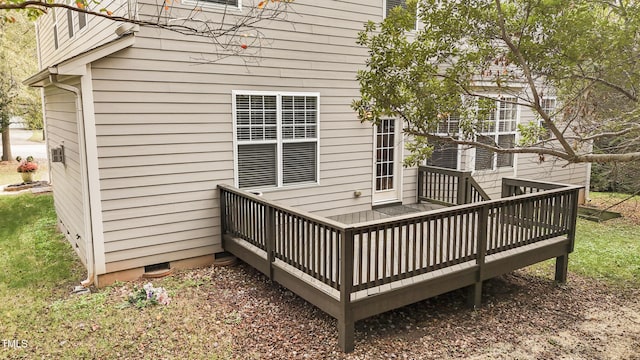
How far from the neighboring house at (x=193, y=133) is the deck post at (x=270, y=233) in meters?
1.45

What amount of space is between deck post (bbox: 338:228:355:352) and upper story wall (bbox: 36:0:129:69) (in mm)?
4035

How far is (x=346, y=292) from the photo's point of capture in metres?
4.23

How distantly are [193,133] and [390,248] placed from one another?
3.15m

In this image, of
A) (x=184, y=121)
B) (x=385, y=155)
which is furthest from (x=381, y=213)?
(x=184, y=121)

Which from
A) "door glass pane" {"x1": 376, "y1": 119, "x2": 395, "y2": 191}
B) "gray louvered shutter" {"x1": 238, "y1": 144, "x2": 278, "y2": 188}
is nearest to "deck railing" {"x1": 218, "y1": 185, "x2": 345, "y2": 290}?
"gray louvered shutter" {"x1": 238, "y1": 144, "x2": 278, "y2": 188}

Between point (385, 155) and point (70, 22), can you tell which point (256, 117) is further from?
point (70, 22)

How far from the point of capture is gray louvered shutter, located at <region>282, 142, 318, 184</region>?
23.2 ft

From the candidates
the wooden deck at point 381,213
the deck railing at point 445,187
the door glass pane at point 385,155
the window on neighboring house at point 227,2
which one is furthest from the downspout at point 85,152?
the deck railing at point 445,187

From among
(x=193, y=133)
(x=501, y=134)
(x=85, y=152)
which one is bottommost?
(x=85, y=152)

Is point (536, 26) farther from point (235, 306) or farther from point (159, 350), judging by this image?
point (159, 350)

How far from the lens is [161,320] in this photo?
4.86 m

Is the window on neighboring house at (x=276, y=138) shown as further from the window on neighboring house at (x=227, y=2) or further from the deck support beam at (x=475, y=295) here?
the deck support beam at (x=475, y=295)

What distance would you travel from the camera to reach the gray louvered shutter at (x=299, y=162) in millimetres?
7074

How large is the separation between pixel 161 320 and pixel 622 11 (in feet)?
20.7
